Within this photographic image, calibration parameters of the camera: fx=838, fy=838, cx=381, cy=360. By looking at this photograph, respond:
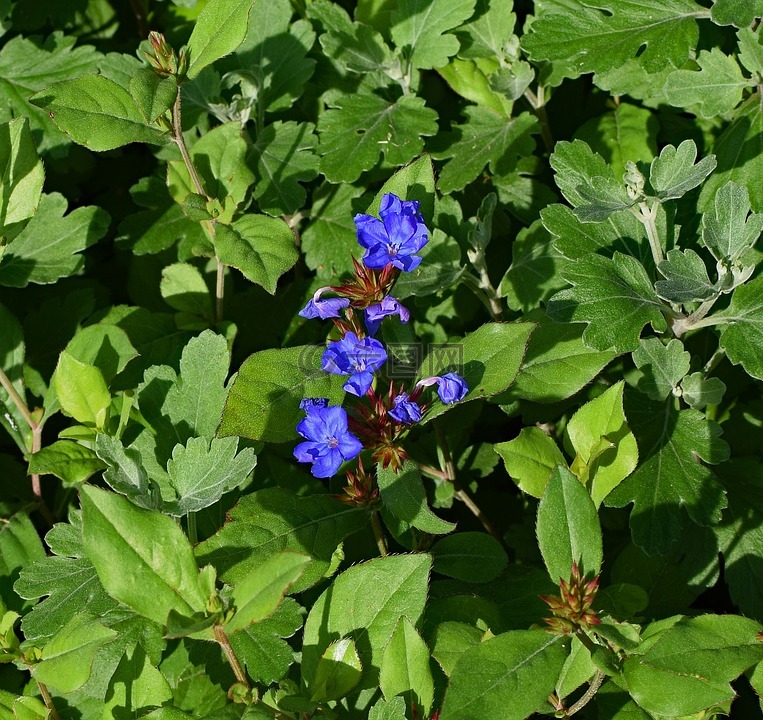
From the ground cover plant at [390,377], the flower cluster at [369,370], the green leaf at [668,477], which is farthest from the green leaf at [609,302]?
the flower cluster at [369,370]

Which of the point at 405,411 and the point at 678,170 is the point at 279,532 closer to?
the point at 405,411

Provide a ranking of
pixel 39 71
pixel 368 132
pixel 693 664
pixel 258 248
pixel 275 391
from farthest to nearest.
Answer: pixel 39 71
pixel 368 132
pixel 258 248
pixel 275 391
pixel 693 664

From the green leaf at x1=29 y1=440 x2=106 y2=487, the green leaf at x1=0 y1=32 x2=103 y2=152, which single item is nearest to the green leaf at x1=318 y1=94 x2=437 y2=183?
the green leaf at x1=0 y1=32 x2=103 y2=152

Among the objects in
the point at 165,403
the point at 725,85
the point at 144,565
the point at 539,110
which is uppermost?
the point at 725,85

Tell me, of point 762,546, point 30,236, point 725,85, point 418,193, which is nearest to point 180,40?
point 30,236

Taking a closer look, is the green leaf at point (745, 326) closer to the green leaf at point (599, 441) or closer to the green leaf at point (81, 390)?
the green leaf at point (599, 441)

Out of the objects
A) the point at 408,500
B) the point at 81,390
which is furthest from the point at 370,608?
the point at 81,390

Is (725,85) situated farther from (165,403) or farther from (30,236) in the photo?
(30,236)
